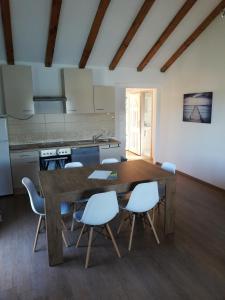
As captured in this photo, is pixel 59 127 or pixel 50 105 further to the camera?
pixel 59 127

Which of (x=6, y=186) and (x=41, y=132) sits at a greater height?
(x=41, y=132)

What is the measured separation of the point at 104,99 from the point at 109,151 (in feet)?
3.73

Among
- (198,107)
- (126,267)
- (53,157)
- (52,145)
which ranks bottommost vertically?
(126,267)

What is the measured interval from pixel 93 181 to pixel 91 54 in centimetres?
314

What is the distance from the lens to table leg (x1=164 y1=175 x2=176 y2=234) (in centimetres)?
286

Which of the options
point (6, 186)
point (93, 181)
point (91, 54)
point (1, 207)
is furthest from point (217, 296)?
point (91, 54)

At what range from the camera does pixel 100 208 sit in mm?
2295

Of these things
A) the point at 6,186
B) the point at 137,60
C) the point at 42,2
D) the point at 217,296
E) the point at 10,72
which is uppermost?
the point at 42,2

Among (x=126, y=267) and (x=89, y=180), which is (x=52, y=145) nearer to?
(x=89, y=180)

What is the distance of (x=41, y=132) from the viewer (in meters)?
4.89

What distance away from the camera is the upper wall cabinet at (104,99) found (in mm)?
4846

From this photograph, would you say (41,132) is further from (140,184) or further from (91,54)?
(140,184)

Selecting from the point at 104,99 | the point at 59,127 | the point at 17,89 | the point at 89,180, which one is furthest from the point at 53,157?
the point at 89,180

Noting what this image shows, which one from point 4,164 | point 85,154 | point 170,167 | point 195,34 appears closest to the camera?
point 170,167
